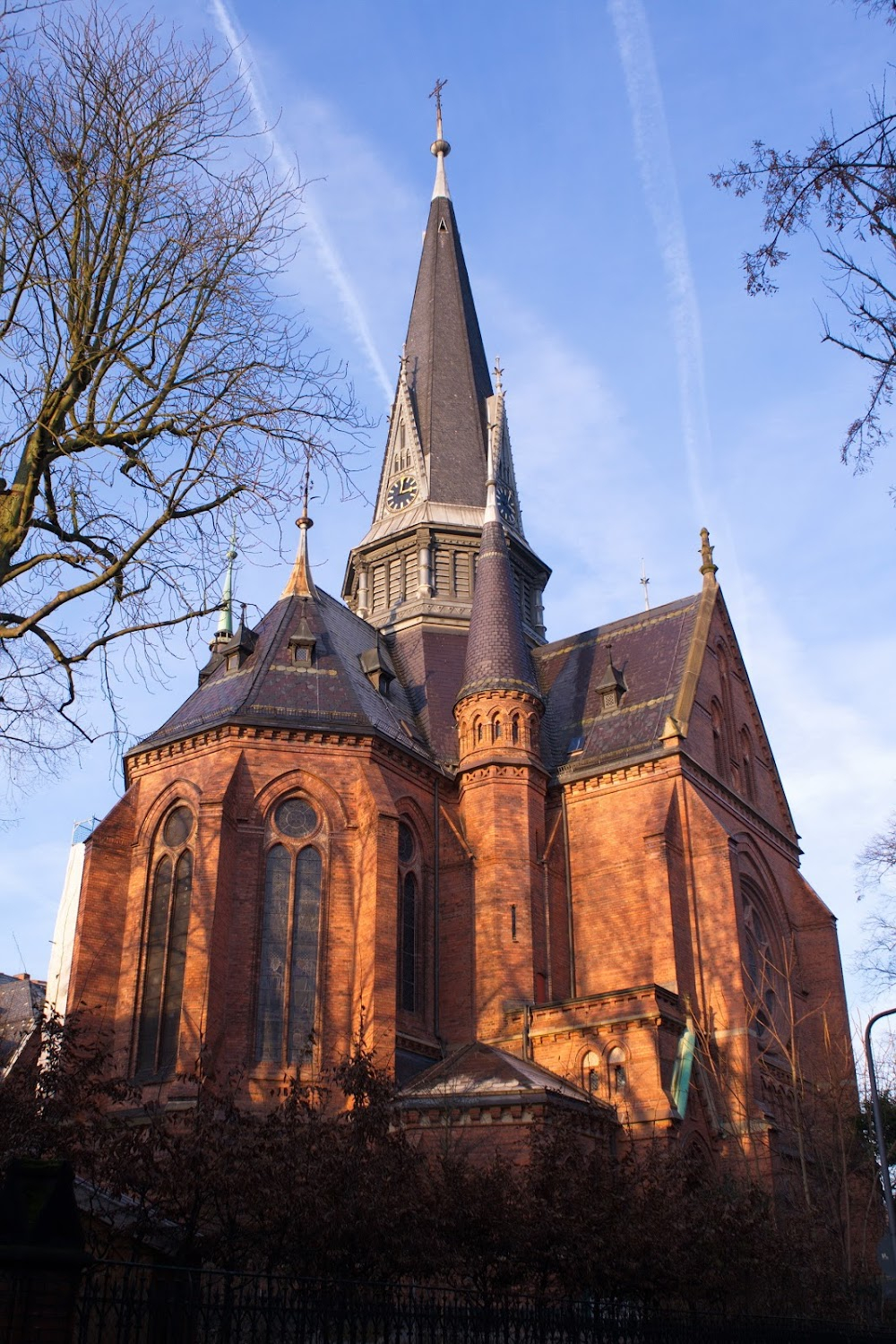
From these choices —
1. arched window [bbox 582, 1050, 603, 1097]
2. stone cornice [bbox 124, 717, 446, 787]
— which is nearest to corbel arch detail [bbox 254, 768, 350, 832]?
stone cornice [bbox 124, 717, 446, 787]

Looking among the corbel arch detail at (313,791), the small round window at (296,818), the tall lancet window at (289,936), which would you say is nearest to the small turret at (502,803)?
the corbel arch detail at (313,791)

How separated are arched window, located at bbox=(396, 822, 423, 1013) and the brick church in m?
0.08

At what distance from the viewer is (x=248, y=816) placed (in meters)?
29.2

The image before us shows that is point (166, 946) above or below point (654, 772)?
below

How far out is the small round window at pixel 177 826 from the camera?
3030 centimetres

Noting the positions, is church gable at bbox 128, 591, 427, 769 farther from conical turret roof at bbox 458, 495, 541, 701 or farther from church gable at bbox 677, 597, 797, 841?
church gable at bbox 677, 597, 797, 841

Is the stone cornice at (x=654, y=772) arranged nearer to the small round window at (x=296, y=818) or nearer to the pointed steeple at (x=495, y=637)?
the pointed steeple at (x=495, y=637)

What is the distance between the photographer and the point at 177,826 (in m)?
30.6

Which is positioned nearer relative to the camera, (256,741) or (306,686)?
(256,741)

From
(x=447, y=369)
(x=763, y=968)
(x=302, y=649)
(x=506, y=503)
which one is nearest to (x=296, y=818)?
(x=302, y=649)

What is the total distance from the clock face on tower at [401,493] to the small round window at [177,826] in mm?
16933

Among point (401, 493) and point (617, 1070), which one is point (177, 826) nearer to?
point (617, 1070)

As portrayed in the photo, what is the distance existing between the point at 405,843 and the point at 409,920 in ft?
6.30

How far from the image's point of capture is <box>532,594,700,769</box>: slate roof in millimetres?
33750
